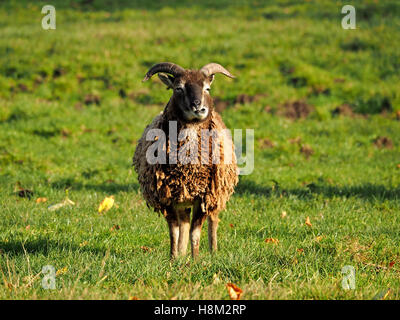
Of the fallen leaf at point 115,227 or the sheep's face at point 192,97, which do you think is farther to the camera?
the fallen leaf at point 115,227

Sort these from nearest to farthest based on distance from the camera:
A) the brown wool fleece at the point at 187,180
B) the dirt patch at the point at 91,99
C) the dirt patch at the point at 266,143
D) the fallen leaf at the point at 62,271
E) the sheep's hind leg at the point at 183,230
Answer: the fallen leaf at the point at 62,271 → the brown wool fleece at the point at 187,180 → the sheep's hind leg at the point at 183,230 → the dirt patch at the point at 266,143 → the dirt patch at the point at 91,99

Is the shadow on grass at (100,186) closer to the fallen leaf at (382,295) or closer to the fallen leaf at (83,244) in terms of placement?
the fallen leaf at (83,244)

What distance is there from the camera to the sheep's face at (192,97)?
483cm

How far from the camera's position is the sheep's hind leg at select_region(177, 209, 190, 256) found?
5.31 m

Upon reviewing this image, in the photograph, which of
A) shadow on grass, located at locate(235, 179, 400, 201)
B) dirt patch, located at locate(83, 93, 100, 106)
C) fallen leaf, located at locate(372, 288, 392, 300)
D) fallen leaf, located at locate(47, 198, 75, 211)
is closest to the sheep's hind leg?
fallen leaf, located at locate(372, 288, 392, 300)

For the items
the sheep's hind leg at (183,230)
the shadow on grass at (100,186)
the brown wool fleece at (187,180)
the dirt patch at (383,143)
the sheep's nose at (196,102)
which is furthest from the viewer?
the dirt patch at (383,143)

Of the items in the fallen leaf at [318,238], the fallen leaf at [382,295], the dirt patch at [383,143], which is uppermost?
the dirt patch at [383,143]

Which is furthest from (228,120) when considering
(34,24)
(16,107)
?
(34,24)

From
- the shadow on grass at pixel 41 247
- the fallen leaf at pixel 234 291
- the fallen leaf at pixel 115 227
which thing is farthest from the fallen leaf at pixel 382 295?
the fallen leaf at pixel 115 227

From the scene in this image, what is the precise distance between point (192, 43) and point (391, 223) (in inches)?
528

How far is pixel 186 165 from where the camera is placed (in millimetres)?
5098

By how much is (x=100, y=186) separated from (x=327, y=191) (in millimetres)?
3924

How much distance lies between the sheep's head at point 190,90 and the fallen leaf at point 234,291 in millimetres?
1820
